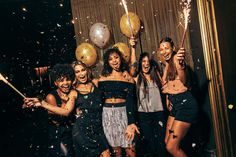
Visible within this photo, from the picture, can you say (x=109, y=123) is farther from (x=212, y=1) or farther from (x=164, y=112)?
(x=212, y=1)

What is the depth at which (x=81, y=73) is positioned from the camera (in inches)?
115

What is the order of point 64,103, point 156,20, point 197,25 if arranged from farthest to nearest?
point 156,20, point 197,25, point 64,103

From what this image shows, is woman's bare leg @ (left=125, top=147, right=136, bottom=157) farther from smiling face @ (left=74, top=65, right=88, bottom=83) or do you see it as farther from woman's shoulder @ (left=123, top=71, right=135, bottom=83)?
smiling face @ (left=74, top=65, right=88, bottom=83)

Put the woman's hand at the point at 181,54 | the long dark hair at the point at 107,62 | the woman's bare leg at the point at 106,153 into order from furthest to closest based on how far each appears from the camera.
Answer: the long dark hair at the point at 107,62, the woman's bare leg at the point at 106,153, the woman's hand at the point at 181,54

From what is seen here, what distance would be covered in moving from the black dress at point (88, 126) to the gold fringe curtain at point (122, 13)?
0.90 meters

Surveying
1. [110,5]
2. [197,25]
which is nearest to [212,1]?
[197,25]

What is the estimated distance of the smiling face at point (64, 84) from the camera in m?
2.96

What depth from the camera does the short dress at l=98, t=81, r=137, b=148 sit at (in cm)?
298

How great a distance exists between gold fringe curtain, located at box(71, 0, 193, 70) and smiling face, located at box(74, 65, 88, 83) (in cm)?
69

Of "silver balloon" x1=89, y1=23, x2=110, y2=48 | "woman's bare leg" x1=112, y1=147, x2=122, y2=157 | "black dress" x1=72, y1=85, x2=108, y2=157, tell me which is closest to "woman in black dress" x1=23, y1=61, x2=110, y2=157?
"black dress" x1=72, y1=85, x2=108, y2=157

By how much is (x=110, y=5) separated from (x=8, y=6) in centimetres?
128

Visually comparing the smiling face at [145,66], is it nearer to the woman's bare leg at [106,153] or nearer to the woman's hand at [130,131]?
the woman's hand at [130,131]

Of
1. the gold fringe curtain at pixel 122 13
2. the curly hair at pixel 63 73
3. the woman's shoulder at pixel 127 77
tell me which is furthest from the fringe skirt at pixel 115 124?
the gold fringe curtain at pixel 122 13

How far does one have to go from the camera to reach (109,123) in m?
2.99
